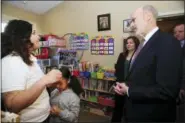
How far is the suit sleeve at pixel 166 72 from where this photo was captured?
63cm

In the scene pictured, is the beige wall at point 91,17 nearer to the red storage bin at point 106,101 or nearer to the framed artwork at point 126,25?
the framed artwork at point 126,25

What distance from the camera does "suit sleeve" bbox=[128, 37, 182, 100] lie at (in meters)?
0.63

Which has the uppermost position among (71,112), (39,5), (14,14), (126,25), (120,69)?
(39,5)

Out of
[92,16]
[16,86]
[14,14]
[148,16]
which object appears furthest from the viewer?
[92,16]

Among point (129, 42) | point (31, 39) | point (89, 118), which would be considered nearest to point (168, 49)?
point (31, 39)

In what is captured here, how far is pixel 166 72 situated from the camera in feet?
2.07

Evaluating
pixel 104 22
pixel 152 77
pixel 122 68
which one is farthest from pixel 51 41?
pixel 152 77

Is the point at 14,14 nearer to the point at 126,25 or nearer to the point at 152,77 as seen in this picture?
the point at 152,77

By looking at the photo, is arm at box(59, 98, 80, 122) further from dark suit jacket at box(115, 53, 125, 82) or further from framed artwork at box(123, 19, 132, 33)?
framed artwork at box(123, 19, 132, 33)

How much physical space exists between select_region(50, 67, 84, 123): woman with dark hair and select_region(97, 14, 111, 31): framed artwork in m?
1.50

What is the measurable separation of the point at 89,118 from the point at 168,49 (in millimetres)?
1586

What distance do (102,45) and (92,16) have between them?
51 cm

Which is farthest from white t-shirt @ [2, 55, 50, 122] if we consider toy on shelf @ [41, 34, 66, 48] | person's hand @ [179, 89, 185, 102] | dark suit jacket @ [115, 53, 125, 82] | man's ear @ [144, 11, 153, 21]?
toy on shelf @ [41, 34, 66, 48]

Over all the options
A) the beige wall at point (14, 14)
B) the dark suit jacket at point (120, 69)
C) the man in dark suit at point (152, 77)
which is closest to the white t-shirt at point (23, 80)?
the beige wall at point (14, 14)
